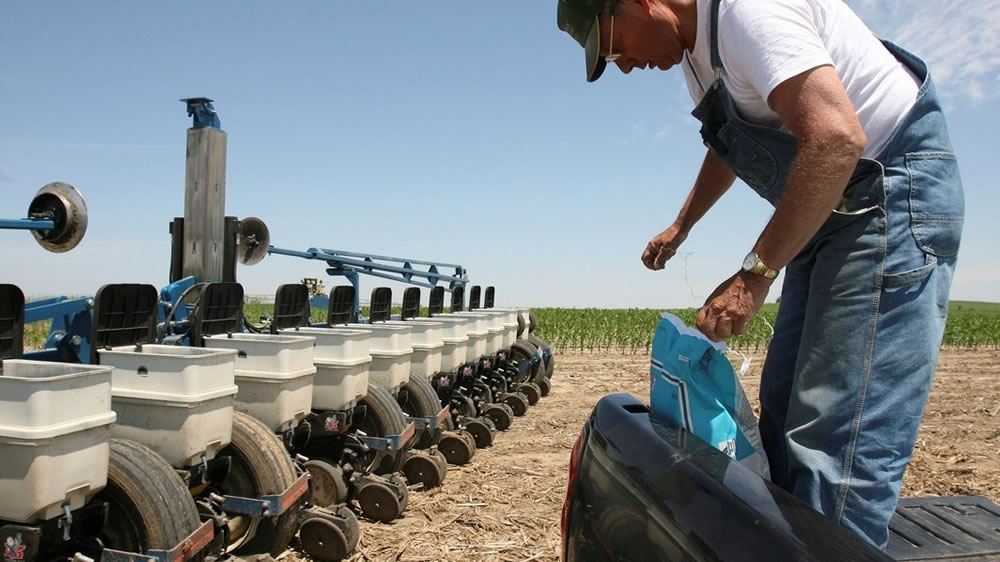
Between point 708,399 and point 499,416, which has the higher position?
point 708,399

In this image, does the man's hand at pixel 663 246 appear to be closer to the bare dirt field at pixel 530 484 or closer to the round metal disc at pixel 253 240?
the bare dirt field at pixel 530 484

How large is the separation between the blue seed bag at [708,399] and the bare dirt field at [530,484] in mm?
3317

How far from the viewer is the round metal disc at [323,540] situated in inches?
180

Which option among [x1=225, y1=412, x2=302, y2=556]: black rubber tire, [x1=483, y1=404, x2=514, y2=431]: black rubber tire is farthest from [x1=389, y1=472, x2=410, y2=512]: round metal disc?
[x1=483, y1=404, x2=514, y2=431]: black rubber tire

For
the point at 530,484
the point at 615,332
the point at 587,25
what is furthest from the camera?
the point at 615,332

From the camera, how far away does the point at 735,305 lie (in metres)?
1.68

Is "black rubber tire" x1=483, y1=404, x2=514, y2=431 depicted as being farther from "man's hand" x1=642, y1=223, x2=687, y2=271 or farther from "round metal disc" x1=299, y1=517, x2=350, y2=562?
"man's hand" x1=642, y1=223, x2=687, y2=271

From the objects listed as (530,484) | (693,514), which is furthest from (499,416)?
(693,514)

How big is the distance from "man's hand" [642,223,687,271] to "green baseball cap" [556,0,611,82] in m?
0.67

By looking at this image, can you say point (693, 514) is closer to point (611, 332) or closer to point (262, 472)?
point (262, 472)

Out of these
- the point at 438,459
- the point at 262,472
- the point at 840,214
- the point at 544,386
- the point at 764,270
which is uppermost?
the point at 840,214

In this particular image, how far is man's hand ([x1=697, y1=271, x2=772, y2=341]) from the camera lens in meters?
1.67

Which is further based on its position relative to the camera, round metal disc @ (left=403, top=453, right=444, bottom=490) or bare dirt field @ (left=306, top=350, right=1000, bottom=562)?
round metal disc @ (left=403, top=453, right=444, bottom=490)

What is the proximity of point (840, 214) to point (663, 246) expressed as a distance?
2.86ft
